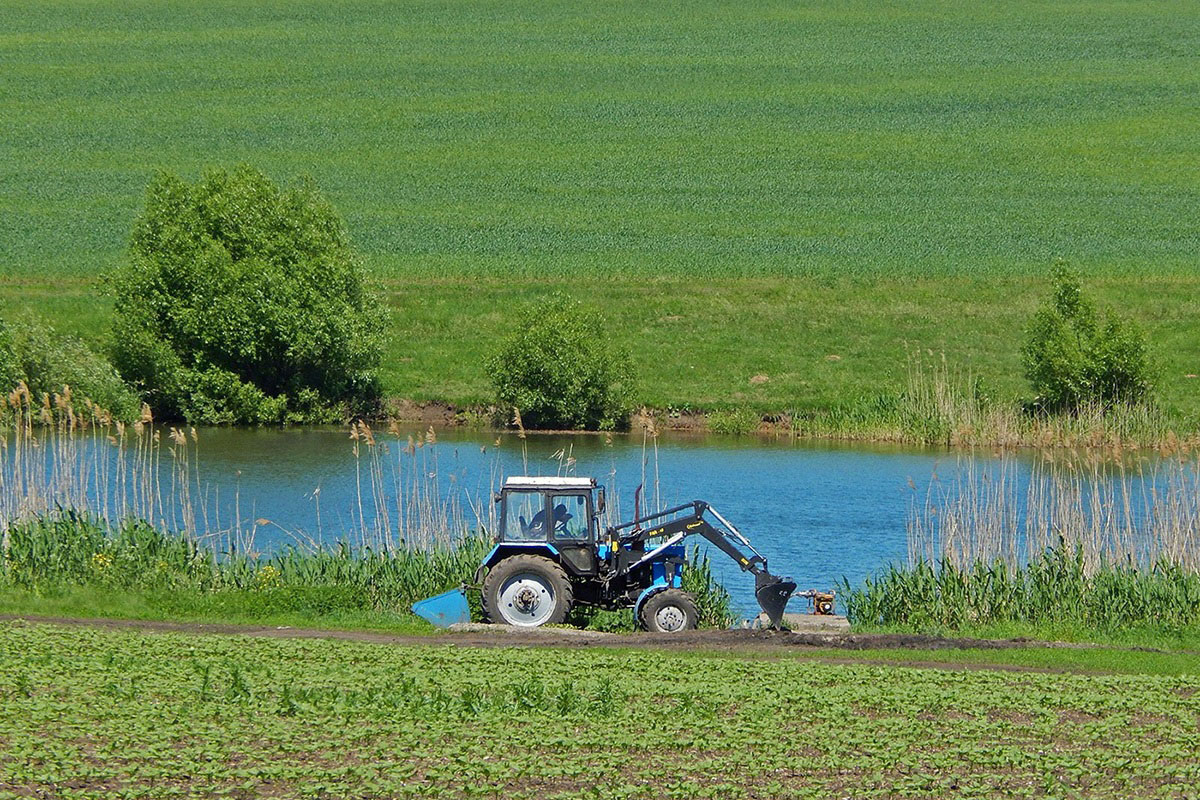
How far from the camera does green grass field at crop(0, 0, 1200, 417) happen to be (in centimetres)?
5678

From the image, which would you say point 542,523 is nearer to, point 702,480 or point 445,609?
point 445,609

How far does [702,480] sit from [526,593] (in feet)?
57.7

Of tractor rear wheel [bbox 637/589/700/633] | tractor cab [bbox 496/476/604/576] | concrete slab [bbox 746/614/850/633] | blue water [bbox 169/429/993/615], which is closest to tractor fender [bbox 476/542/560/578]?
tractor cab [bbox 496/476/604/576]

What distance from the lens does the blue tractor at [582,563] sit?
74.7 ft

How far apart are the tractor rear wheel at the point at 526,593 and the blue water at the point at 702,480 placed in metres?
3.26

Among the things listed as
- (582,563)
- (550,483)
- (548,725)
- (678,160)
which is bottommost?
(548,725)

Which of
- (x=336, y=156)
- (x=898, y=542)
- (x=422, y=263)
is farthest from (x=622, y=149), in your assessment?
(x=898, y=542)

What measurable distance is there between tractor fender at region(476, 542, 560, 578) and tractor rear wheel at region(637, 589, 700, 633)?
1.52m

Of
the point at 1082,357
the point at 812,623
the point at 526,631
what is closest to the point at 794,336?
the point at 1082,357

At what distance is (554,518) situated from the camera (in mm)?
23219

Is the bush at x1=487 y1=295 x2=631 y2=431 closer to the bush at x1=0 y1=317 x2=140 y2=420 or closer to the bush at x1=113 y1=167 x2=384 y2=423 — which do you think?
the bush at x1=113 y1=167 x2=384 y2=423

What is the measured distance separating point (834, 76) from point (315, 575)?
72597 mm

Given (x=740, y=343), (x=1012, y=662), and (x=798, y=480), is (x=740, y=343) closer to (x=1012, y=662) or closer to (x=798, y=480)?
(x=798, y=480)

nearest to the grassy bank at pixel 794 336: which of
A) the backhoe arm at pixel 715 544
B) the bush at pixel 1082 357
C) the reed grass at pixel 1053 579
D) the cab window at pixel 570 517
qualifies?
the bush at pixel 1082 357
